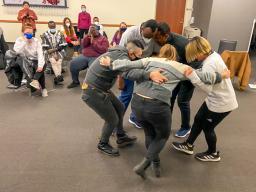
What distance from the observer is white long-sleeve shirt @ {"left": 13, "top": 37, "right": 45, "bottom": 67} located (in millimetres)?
3736

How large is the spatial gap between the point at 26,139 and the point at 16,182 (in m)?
0.67

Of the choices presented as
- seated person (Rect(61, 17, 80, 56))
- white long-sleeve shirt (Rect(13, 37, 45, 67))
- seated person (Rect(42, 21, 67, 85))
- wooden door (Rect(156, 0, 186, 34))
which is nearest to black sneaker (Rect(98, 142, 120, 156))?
white long-sleeve shirt (Rect(13, 37, 45, 67))

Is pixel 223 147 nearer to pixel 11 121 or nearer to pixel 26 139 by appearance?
pixel 26 139

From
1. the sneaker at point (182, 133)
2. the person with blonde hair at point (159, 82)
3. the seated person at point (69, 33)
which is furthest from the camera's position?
the seated person at point (69, 33)

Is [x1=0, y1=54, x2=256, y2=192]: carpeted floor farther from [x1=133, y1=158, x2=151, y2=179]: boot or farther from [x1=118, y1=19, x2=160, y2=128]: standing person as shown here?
[x1=118, y1=19, x2=160, y2=128]: standing person

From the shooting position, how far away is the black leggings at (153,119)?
183 centimetres

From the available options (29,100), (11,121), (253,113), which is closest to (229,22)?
(253,113)

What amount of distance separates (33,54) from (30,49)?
0.27 feet

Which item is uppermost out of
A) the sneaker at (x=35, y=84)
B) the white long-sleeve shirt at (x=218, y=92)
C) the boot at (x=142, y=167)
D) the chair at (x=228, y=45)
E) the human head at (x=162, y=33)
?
the human head at (x=162, y=33)

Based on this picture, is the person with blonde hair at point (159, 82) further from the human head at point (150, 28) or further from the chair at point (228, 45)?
the chair at point (228, 45)

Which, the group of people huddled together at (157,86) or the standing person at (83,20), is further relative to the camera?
the standing person at (83,20)

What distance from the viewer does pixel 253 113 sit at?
3498mm

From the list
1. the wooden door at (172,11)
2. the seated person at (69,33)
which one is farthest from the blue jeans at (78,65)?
the wooden door at (172,11)

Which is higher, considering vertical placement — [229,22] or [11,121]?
[229,22]
